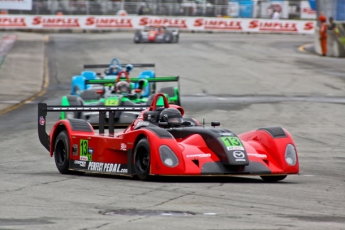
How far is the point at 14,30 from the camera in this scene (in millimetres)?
59375

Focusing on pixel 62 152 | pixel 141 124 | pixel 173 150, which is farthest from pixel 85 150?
pixel 173 150

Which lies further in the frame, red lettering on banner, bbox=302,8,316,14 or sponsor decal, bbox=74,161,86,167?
red lettering on banner, bbox=302,8,316,14

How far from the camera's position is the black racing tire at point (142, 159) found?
10.5m

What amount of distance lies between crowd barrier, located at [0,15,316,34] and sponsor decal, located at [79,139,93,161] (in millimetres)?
49462

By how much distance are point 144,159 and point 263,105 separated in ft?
47.2

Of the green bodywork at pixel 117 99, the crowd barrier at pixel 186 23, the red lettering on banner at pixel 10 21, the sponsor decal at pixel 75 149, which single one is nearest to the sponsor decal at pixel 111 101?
the green bodywork at pixel 117 99

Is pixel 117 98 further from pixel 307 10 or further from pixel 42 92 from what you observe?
pixel 307 10

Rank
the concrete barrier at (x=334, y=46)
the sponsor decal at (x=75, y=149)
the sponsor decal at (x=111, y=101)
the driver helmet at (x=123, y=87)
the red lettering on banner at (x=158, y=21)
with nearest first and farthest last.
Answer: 1. the sponsor decal at (x=75, y=149)
2. the sponsor decal at (x=111, y=101)
3. the driver helmet at (x=123, y=87)
4. the concrete barrier at (x=334, y=46)
5. the red lettering on banner at (x=158, y=21)

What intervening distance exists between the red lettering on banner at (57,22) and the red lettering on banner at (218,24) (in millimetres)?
9144

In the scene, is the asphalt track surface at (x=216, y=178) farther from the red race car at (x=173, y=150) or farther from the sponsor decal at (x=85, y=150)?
the sponsor decal at (x=85, y=150)

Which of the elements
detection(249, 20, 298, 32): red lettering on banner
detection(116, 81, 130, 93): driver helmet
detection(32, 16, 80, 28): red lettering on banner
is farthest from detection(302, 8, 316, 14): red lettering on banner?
detection(116, 81, 130, 93): driver helmet

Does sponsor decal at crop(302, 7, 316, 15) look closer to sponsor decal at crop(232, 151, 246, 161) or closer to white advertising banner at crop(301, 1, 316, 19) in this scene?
white advertising banner at crop(301, 1, 316, 19)

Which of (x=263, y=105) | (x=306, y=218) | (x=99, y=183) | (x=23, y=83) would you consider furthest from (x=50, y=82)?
(x=306, y=218)

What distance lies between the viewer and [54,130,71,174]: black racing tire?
12.1 metres
